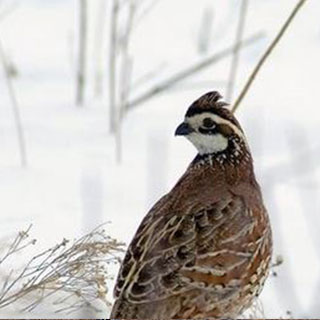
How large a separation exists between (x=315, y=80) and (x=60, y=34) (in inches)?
65.4

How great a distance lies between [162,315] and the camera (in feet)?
14.3

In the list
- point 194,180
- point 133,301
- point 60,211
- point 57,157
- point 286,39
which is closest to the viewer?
point 133,301

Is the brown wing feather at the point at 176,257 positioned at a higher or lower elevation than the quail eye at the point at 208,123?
lower

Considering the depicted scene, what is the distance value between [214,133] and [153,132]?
3323 millimetres

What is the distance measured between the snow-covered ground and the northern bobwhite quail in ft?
2.81

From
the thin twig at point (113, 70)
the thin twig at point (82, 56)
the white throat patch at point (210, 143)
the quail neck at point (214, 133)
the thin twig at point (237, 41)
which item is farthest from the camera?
the thin twig at point (82, 56)

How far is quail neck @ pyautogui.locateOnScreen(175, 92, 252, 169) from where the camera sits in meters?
4.55

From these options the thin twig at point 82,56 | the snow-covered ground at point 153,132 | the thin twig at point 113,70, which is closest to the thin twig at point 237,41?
the snow-covered ground at point 153,132

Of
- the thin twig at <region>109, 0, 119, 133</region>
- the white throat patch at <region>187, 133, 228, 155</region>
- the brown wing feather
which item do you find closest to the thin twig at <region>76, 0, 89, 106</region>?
the thin twig at <region>109, 0, 119, 133</region>

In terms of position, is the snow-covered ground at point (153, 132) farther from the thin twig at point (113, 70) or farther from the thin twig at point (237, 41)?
the thin twig at point (237, 41)

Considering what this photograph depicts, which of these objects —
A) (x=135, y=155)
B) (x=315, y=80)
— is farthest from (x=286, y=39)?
(x=135, y=155)

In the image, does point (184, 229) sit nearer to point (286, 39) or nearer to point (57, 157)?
point (57, 157)

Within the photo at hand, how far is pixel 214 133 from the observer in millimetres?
4707

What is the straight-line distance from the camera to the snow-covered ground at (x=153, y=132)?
21.4 feet
